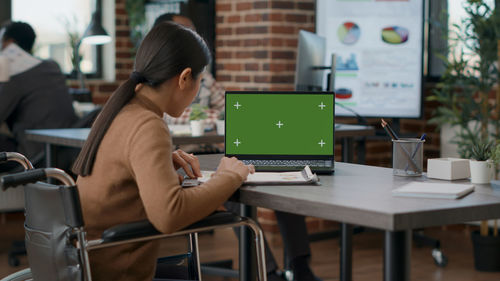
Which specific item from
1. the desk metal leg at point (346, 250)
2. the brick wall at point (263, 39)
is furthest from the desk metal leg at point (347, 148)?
the desk metal leg at point (346, 250)

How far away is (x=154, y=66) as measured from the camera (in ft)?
6.22

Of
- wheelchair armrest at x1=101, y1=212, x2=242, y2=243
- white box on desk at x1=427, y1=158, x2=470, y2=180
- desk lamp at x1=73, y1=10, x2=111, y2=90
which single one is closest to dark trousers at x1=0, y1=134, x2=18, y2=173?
desk lamp at x1=73, y1=10, x2=111, y2=90

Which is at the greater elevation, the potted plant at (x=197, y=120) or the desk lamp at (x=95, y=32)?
the desk lamp at (x=95, y=32)

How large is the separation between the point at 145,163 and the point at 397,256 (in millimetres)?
602

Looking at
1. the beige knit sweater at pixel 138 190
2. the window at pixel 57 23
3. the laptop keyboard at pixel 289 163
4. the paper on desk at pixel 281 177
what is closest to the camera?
the beige knit sweater at pixel 138 190

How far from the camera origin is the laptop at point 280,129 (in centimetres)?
223

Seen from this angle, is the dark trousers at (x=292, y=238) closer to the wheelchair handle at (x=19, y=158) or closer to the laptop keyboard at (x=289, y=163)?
the laptop keyboard at (x=289, y=163)

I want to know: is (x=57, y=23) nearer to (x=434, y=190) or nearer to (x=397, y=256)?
(x=434, y=190)

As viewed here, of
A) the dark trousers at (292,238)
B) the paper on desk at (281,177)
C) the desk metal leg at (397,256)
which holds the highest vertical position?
the paper on desk at (281,177)

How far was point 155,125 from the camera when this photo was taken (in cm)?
176

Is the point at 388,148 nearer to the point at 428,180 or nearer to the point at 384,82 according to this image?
the point at 384,82

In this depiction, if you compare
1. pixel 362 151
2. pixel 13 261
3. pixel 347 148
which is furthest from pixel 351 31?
pixel 13 261

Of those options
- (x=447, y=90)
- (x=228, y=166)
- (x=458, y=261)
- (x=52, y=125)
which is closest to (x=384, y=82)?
(x=447, y=90)

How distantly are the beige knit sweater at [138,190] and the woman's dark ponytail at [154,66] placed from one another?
20 mm
